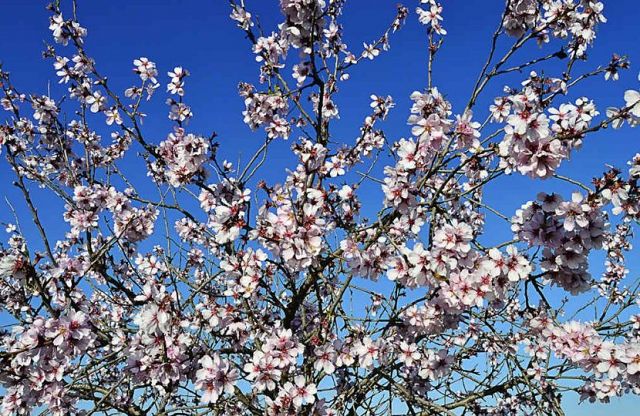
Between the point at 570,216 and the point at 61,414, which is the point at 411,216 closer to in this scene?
the point at 570,216

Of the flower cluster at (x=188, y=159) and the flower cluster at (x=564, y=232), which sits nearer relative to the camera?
the flower cluster at (x=564, y=232)

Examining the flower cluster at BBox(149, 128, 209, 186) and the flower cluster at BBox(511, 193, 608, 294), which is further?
the flower cluster at BBox(149, 128, 209, 186)

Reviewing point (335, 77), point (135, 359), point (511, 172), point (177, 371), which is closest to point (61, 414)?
point (135, 359)

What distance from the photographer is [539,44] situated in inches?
183

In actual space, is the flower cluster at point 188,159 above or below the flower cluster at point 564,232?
above

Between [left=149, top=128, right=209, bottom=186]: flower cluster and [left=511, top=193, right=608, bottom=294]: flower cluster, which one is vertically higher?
[left=149, top=128, right=209, bottom=186]: flower cluster

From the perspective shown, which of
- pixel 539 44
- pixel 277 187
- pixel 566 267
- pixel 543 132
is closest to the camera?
pixel 543 132

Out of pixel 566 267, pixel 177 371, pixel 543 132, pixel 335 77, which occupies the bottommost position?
pixel 177 371

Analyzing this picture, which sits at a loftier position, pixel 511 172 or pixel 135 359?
pixel 511 172

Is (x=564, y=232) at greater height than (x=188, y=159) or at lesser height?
lesser

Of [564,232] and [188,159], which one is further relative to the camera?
[188,159]

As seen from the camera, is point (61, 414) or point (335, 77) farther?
point (335, 77)

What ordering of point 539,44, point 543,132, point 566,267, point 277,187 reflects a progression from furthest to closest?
point 539,44, point 277,187, point 566,267, point 543,132

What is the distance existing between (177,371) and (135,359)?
0.33 meters
